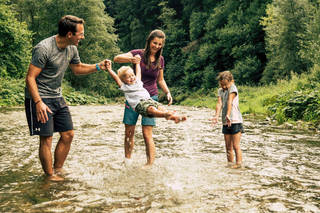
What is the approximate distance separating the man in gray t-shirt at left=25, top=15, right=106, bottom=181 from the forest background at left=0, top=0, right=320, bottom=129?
8.19 metres

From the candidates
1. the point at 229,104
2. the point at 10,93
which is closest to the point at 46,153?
the point at 229,104

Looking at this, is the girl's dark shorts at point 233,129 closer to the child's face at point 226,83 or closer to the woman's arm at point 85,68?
the child's face at point 226,83

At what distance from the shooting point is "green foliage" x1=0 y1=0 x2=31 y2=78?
23500mm

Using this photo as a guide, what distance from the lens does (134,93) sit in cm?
481

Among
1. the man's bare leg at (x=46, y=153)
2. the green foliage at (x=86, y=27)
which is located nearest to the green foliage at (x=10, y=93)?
the green foliage at (x=86, y=27)

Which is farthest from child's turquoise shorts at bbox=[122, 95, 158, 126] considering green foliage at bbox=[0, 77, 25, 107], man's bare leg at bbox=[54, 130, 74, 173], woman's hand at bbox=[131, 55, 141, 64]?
green foliage at bbox=[0, 77, 25, 107]

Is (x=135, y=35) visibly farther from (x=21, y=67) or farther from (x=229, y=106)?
(x=229, y=106)

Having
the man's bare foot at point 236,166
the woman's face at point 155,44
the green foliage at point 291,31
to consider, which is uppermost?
the green foliage at point 291,31

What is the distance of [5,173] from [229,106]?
364 centimetres

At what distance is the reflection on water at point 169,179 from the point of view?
3.60m

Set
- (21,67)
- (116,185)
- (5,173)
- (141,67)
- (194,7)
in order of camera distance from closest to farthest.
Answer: (116,185)
(5,173)
(141,67)
(21,67)
(194,7)

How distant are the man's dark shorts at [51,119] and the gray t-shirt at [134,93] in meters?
0.92

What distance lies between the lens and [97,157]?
6148 millimetres

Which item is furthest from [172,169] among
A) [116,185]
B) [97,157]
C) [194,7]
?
[194,7]
